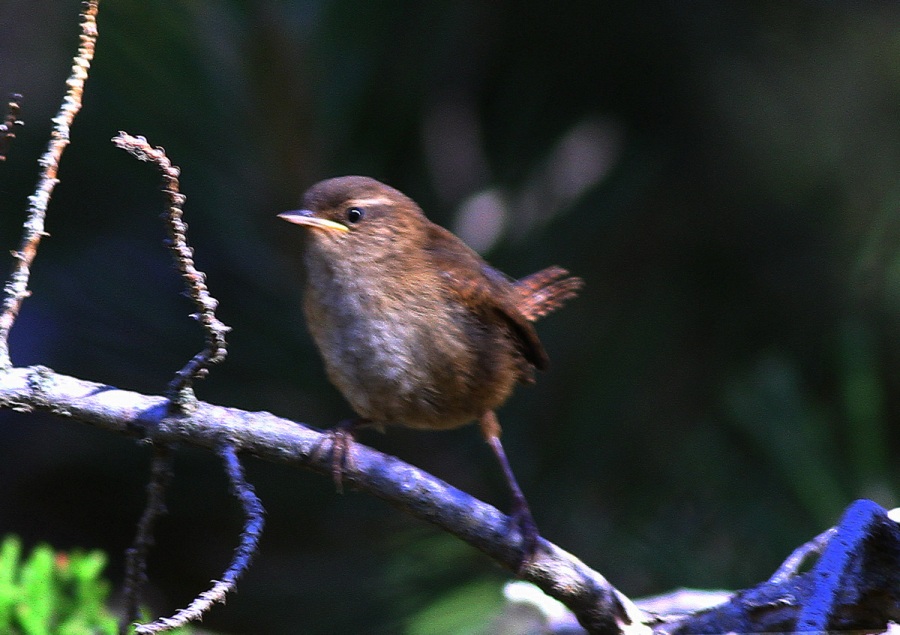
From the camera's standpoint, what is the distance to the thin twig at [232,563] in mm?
1219

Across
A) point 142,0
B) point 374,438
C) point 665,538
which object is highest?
point 142,0

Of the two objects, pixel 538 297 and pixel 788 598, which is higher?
pixel 538 297

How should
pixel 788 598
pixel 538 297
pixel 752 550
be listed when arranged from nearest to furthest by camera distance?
pixel 788 598 < pixel 752 550 < pixel 538 297

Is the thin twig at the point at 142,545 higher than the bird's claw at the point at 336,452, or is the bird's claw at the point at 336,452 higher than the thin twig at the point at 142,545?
the bird's claw at the point at 336,452

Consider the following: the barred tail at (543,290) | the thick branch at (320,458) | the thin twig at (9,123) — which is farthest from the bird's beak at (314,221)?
the thin twig at (9,123)

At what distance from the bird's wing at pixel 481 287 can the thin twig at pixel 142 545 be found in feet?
3.20

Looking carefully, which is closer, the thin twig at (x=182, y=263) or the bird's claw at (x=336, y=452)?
the thin twig at (x=182, y=263)

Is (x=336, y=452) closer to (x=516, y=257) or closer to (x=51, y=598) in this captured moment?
(x=51, y=598)

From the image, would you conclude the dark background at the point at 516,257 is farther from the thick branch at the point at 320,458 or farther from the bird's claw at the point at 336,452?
the bird's claw at the point at 336,452

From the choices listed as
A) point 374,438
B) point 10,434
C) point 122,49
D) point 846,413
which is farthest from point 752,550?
point 10,434

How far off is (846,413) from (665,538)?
0.60m

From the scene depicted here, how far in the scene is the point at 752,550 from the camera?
2.56 metres

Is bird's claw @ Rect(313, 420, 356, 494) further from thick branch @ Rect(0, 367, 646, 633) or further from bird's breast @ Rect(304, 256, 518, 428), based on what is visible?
bird's breast @ Rect(304, 256, 518, 428)

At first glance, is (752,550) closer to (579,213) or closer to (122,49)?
(579,213)
